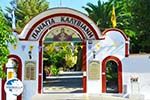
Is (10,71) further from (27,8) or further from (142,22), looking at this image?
(27,8)

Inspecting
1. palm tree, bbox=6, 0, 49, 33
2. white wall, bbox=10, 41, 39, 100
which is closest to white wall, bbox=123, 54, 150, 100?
white wall, bbox=10, 41, 39, 100

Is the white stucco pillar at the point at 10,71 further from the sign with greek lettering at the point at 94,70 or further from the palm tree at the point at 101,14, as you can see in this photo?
the palm tree at the point at 101,14

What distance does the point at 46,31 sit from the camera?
2512cm

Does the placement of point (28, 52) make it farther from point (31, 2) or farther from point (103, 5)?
point (31, 2)

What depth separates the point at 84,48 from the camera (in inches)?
994

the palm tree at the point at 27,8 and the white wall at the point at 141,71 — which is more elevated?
the palm tree at the point at 27,8

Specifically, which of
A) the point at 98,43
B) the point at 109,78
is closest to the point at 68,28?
the point at 98,43

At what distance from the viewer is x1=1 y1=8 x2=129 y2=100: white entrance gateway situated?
24.8m

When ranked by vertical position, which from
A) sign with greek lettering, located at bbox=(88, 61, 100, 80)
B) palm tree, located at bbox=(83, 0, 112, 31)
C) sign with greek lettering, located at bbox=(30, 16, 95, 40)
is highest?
palm tree, located at bbox=(83, 0, 112, 31)

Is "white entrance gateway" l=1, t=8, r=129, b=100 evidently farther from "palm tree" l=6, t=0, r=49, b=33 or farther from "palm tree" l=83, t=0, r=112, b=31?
"palm tree" l=6, t=0, r=49, b=33

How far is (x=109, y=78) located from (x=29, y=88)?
32.6ft

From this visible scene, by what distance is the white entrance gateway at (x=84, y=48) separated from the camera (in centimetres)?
2483

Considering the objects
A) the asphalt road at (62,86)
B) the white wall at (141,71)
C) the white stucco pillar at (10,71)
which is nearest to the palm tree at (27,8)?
the asphalt road at (62,86)

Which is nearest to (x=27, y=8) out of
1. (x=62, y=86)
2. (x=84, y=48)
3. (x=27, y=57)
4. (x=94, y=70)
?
(x=62, y=86)
